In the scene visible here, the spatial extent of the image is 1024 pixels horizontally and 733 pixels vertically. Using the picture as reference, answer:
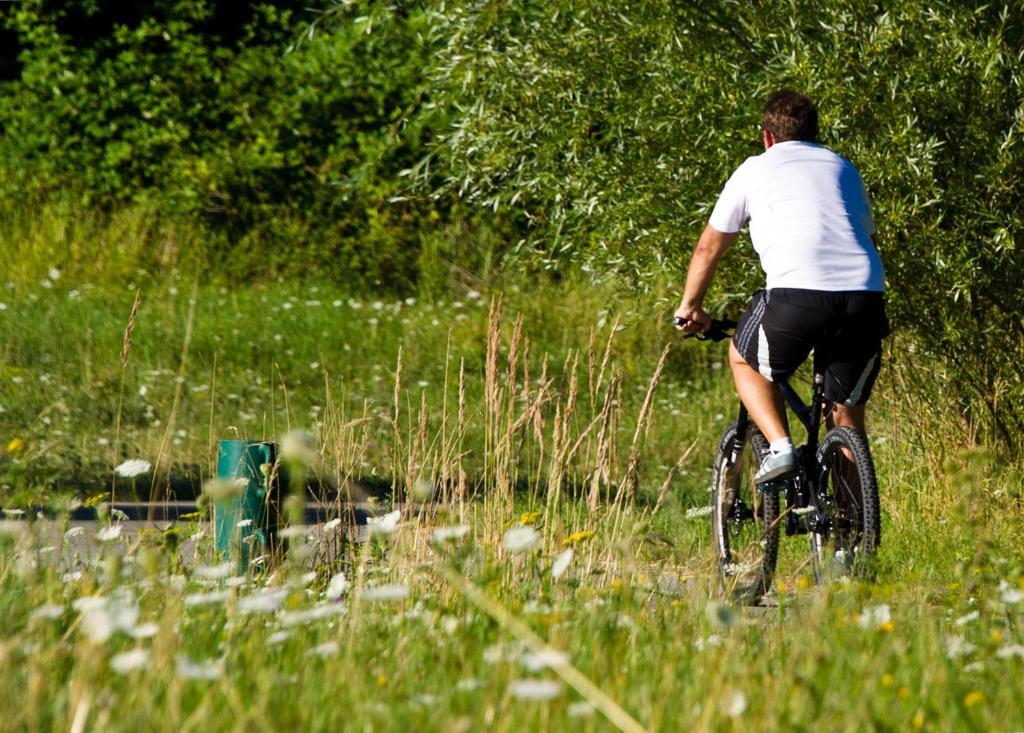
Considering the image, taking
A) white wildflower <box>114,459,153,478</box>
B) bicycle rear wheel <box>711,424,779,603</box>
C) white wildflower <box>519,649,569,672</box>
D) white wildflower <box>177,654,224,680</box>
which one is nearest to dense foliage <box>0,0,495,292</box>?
bicycle rear wheel <box>711,424,779,603</box>

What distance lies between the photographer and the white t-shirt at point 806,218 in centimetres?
518

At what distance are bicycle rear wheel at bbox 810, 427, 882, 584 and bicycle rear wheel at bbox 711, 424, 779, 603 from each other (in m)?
0.17

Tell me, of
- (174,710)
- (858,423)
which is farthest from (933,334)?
(174,710)

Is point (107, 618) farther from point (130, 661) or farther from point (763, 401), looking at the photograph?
point (763, 401)

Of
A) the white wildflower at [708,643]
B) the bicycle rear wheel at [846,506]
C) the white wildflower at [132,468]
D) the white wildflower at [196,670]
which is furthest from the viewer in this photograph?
the bicycle rear wheel at [846,506]

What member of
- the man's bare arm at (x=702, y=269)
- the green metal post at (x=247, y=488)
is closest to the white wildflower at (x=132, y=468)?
the green metal post at (x=247, y=488)

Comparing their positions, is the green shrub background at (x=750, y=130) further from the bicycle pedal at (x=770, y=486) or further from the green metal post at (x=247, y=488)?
the green metal post at (x=247, y=488)

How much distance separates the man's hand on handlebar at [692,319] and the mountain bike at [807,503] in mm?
78

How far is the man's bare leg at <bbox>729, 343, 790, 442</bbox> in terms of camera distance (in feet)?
17.6

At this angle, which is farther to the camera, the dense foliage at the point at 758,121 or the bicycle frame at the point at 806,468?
the dense foliage at the point at 758,121

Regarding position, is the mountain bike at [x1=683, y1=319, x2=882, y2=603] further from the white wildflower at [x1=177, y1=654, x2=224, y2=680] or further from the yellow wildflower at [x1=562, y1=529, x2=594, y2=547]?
the white wildflower at [x1=177, y1=654, x2=224, y2=680]

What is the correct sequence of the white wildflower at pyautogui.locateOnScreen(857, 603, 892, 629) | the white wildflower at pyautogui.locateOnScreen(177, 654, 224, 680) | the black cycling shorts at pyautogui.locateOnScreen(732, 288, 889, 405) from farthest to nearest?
the black cycling shorts at pyautogui.locateOnScreen(732, 288, 889, 405) < the white wildflower at pyautogui.locateOnScreen(857, 603, 892, 629) < the white wildflower at pyautogui.locateOnScreen(177, 654, 224, 680)

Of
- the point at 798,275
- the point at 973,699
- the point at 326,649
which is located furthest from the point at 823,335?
the point at 326,649

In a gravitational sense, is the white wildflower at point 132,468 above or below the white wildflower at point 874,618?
above
